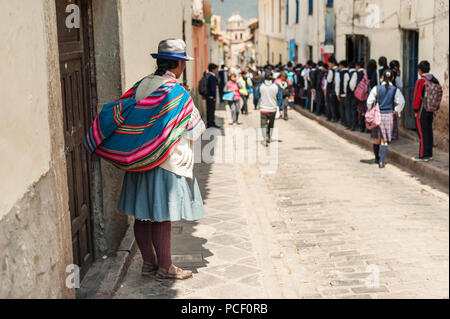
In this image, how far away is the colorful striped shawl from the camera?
421cm

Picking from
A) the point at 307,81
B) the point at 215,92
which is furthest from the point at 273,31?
the point at 215,92

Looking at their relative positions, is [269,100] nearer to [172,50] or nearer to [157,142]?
[172,50]

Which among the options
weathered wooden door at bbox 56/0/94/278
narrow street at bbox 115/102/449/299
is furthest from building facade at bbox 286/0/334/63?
weathered wooden door at bbox 56/0/94/278

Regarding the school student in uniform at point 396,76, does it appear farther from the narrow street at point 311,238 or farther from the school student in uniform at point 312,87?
the school student in uniform at point 312,87

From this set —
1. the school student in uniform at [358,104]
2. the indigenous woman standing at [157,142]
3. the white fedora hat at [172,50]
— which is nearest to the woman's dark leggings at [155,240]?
the indigenous woman standing at [157,142]

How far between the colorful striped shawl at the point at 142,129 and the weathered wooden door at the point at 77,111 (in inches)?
8.5

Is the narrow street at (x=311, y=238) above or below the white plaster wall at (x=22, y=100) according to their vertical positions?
below

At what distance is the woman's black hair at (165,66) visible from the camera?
4.51 m

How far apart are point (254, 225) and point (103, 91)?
241 cm

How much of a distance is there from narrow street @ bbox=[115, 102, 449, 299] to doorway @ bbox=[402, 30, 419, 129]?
3461 millimetres

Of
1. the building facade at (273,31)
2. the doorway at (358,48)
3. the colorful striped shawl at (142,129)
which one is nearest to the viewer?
the colorful striped shawl at (142,129)

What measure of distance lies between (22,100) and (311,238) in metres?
4.07

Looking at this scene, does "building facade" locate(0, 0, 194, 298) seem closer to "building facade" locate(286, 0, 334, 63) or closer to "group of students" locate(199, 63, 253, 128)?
"group of students" locate(199, 63, 253, 128)

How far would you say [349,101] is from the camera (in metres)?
15.4
